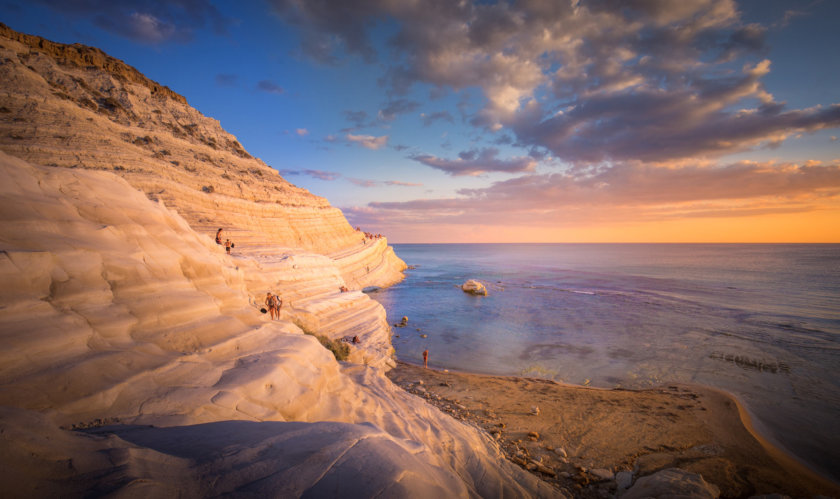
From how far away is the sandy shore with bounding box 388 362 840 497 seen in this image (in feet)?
23.0

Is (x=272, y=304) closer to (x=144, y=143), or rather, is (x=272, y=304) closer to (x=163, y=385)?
(x=163, y=385)

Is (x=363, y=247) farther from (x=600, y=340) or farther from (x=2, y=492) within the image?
(x=2, y=492)

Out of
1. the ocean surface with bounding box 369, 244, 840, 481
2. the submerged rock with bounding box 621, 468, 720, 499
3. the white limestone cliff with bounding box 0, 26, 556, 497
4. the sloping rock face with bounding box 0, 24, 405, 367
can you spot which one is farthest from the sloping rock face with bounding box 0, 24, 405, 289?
the submerged rock with bounding box 621, 468, 720, 499

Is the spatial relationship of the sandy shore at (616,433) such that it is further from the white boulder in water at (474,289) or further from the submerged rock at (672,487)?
the white boulder in water at (474,289)

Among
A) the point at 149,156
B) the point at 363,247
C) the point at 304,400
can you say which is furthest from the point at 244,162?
the point at 304,400

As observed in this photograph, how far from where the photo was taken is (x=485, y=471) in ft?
19.6

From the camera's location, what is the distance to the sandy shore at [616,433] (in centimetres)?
700

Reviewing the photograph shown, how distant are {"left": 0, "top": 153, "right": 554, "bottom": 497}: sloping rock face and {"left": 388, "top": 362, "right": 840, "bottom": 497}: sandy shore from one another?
156cm

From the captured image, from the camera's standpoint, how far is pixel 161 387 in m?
4.28

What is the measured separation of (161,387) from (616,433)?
10857 millimetres

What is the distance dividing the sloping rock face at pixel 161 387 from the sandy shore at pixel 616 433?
156cm

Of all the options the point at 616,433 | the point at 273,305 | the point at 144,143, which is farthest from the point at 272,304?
the point at 144,143

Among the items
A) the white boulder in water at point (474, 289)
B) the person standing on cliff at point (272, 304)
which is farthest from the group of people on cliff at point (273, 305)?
the white boulder in water at point (474, 289)

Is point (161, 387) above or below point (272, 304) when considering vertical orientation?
above
